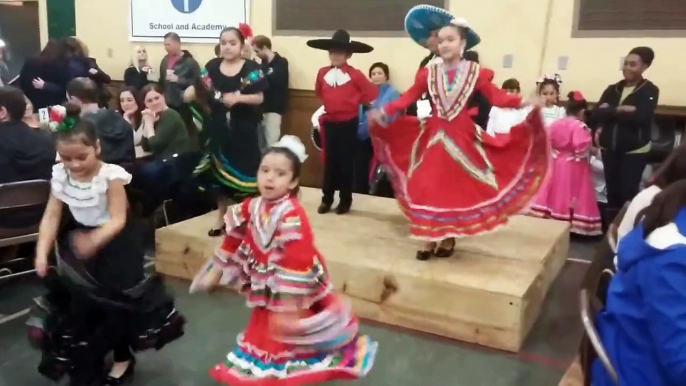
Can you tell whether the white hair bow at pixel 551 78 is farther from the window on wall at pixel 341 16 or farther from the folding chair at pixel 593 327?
the folding chair at pixel 593 327

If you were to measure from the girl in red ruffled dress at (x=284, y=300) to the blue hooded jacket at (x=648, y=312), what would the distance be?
1016mm

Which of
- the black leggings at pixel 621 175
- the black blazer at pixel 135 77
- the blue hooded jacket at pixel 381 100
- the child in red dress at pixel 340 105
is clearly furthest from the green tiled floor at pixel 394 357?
the black blazer at pixel 135 77

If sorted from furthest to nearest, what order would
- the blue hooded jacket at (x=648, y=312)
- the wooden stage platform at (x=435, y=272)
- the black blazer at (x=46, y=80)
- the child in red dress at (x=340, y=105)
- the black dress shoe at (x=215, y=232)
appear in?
the black blazer at (x=46, y=80) → the child in red dress at (x=340, y=105) → the black dress shoe at (x=215, y=232) → the wooden stage platform at (x=435, y=272) → the blue hooded jacket at (x=648, y=312)

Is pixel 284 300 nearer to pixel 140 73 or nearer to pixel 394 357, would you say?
pixel 394 357

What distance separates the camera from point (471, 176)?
11.8 ft

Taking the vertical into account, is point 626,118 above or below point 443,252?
above

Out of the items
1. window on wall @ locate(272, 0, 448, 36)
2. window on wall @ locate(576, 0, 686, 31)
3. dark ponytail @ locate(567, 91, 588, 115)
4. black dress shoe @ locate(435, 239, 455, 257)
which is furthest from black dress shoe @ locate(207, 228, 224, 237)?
window on wall @ locate(576, 0, 686, 31)

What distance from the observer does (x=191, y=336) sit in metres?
3.33

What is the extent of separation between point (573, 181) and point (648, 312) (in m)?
4.27

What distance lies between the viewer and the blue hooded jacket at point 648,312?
1.26 meters

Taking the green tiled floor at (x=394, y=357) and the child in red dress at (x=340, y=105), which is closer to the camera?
the green tiled floor at (x=394, y=357)

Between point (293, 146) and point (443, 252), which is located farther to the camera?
point (443, 252)

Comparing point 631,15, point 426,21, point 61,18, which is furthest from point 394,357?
point 61,18

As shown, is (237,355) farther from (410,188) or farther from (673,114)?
(673,114)
